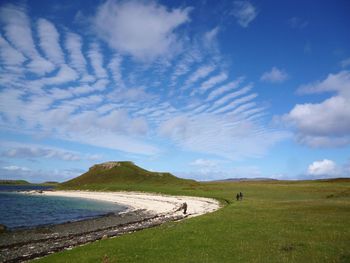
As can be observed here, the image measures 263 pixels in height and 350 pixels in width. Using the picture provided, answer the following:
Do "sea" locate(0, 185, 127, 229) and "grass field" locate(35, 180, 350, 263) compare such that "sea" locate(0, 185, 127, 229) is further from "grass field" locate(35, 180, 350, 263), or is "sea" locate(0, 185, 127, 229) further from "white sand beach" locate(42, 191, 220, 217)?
"grass field" locate(35, 180, 350, 263)

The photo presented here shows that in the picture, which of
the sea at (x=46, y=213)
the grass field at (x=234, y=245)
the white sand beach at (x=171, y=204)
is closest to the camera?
the grass field at (x=234, y=245)

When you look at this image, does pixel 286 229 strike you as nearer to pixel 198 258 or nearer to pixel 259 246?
pixel 259 246

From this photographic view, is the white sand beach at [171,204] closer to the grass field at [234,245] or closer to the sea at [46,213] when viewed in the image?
the sea at [46,213]

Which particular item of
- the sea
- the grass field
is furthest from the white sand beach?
the grass field

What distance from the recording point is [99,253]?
82.3 feet

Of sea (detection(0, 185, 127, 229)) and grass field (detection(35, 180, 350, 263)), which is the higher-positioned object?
sea (detection(0, 185, 127, 229))

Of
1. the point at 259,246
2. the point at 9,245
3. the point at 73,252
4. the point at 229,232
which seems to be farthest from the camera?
the point at 9,245

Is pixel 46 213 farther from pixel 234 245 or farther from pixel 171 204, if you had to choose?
pixel 234 245

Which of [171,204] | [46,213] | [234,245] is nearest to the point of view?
[234,245]

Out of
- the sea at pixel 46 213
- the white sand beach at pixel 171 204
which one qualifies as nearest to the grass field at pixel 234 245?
the white sand beach at pixel 171 204

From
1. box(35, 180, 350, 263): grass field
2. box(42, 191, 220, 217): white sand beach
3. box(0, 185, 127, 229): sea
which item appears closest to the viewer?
box(35, 180, 350, 263): grass field

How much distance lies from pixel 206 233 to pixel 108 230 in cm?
1690

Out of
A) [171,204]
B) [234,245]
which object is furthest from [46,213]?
[234,245]

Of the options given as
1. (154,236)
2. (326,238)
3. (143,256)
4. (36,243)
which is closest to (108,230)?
(36,243)
